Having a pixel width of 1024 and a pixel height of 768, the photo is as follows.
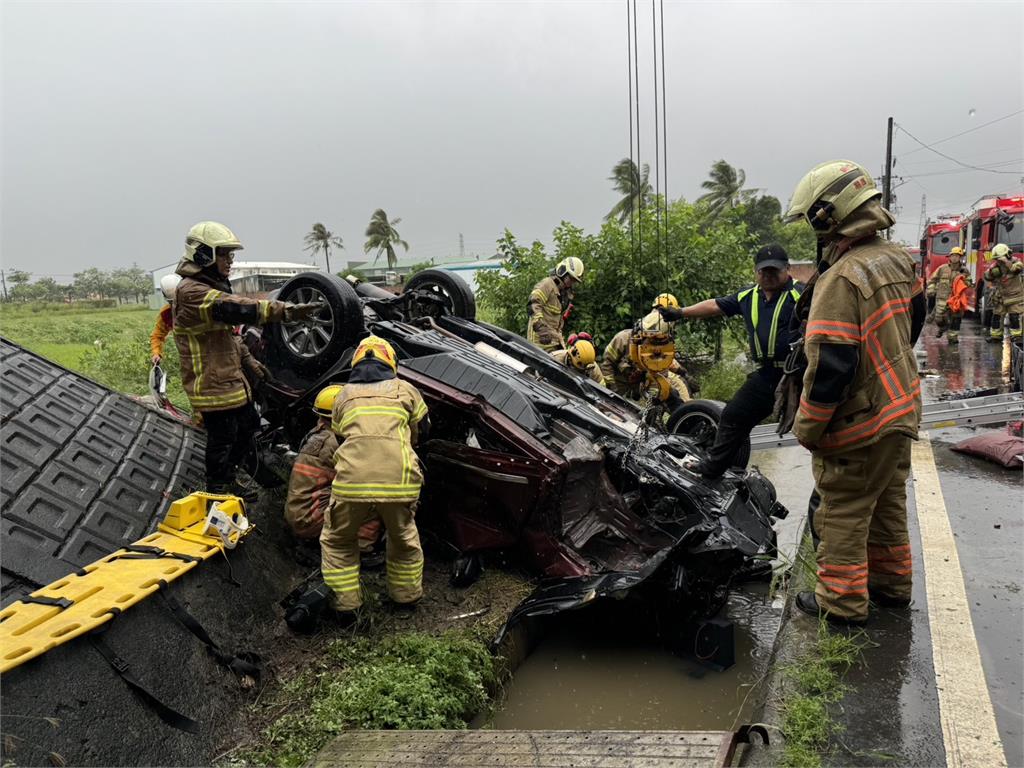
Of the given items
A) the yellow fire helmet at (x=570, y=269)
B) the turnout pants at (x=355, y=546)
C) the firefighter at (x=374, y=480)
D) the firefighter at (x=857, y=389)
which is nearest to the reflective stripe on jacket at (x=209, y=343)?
the firefighter at (x=374, y=480)

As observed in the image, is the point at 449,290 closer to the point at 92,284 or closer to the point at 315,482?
the point at 315,482

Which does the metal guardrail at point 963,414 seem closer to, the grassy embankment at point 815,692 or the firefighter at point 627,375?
the firefighter at point 627,375

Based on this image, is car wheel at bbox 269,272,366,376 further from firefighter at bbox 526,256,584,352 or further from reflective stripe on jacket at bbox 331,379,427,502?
firefighter at bbox 526,256,584,352

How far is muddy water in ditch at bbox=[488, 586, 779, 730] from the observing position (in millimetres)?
3430

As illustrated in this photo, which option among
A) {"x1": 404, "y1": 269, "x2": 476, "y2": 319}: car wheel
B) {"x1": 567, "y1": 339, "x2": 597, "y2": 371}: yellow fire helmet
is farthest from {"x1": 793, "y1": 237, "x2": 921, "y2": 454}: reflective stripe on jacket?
{"x1": 567, "y1": 339, "x2": 597, "y2": 371}: yellow fire helmet

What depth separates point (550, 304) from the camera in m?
8.03

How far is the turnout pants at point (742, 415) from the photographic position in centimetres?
404

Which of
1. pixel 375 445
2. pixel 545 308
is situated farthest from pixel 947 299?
pixel 375 445

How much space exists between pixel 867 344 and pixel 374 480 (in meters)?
2.25

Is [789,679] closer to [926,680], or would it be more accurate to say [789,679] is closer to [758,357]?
[926,680]

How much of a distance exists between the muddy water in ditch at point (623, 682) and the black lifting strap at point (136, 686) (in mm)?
1388

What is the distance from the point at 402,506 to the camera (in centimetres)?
362

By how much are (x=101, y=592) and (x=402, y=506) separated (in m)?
1.34

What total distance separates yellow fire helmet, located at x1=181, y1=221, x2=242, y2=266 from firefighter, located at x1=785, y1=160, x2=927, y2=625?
10.9ft
